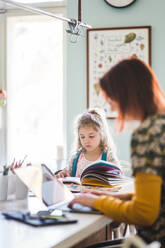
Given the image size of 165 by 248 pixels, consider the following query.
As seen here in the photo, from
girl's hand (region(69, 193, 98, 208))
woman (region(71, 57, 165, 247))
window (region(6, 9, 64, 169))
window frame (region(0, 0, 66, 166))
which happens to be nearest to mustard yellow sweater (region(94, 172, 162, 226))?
woman (region(71, 57, 165, 247))

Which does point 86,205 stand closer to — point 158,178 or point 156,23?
point 158,178

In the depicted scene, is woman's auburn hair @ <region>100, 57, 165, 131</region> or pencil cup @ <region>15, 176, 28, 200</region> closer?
woman's auburn hair @ <region>100, 57, 165, 131</region>

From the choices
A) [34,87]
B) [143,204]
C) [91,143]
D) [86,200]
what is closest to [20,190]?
[86,200]

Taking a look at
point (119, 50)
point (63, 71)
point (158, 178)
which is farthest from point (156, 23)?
point (158, 178)

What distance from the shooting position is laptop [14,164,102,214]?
5.38 ft

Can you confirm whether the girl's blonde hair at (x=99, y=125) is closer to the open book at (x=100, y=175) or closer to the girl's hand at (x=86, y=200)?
the open book at (x=100, y=175)

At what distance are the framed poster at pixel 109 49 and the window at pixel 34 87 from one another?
1.37ft

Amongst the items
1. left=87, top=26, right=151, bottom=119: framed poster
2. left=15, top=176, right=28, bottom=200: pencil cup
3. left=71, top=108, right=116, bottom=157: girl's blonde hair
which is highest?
left=87, top=26, right=151, bottom=119: framed poster

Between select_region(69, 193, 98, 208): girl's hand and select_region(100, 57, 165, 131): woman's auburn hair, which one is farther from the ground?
select_region(100, 57, 165, 131): woman's auburn hair

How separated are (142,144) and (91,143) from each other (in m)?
1.35

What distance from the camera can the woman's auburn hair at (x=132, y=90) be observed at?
1.46 meters

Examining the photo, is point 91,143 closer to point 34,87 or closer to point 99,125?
point 99,125

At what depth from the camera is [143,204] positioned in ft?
4.54

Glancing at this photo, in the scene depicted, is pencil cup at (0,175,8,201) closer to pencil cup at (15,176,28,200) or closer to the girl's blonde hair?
pencil cup at (15,176,28,200)
